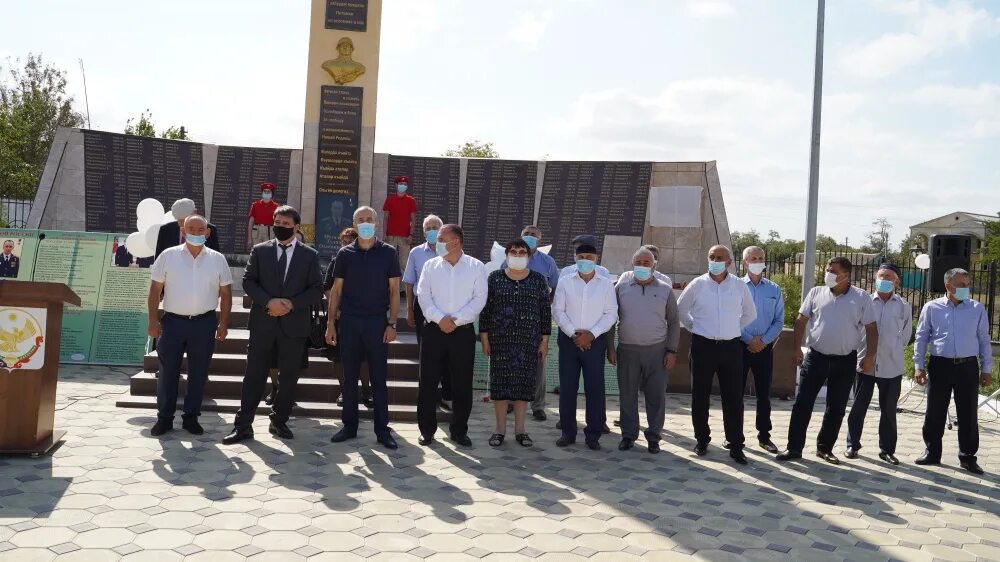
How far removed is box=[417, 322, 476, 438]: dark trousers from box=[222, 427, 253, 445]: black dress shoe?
1.21 m

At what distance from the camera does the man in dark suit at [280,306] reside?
5648 mm

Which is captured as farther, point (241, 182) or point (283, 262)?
point (241, 182)

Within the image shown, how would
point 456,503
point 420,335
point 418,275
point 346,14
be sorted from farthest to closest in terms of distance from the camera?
point 346,14 → point 418,275 → point 420,335 → point 456,503

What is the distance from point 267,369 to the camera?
580 cm

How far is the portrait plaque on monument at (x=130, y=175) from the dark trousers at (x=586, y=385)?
773cm

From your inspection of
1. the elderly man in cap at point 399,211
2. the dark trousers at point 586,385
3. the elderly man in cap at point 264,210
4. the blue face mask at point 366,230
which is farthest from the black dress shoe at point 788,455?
the elderly man in cap at point 264,210

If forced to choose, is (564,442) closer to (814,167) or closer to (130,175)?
(814,167)

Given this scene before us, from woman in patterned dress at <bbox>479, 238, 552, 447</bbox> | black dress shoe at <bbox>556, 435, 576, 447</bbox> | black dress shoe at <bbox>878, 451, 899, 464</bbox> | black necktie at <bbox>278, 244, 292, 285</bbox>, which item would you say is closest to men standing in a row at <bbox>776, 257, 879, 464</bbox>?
black dress shoe at <bbox>878, 451, 899, 464</bbox>

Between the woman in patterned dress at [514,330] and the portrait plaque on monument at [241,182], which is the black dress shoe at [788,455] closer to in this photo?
the woman in patterned dress at [514,330]

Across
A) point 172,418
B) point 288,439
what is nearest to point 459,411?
point 288,439

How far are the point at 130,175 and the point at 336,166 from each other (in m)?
3.00

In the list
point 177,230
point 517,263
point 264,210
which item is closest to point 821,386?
point 517,263

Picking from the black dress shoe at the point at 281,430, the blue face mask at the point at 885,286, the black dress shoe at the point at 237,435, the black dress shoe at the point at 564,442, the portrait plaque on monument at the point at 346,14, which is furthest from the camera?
the portrait plaque on monument at the point at 346,14

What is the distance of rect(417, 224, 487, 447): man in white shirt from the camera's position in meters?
5.77
